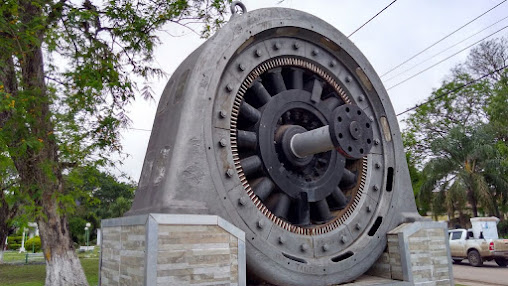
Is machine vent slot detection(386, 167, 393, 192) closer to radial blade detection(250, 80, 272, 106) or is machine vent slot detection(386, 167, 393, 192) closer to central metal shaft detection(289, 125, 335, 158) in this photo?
central metal shaft detection(289, 125, 335, 158)

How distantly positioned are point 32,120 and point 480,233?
15008 mm

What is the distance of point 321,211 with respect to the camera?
4.98 meters

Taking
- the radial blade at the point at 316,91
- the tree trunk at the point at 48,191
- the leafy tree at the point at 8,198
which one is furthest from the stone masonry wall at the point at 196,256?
the tree trunk at the point at 48,191

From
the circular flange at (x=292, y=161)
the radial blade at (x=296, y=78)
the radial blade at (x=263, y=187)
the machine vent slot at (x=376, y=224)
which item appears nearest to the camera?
the circular flange at (x=292, y=161)

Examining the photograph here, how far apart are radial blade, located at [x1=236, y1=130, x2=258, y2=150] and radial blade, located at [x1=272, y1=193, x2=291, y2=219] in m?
0.63

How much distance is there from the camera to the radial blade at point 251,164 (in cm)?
440

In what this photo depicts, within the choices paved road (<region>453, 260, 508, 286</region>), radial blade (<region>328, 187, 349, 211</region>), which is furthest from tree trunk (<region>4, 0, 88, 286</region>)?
paved road (<region>453, 260, 508, 286</region>)

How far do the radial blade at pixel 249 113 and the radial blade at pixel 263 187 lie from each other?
Result: 0.68 meters

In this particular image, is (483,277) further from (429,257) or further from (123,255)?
(123,255)

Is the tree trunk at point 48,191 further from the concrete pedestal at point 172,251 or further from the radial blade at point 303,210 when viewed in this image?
the radial blade at point 303,210

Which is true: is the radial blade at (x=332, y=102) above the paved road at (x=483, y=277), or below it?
above

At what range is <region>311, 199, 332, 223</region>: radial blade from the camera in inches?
195

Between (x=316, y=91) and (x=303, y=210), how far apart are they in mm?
1528

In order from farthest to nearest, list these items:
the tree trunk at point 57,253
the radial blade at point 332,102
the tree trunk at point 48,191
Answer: the tree trunk at point 57,253
the tree trunk at point 48,191
the radial blade at point 332,102
